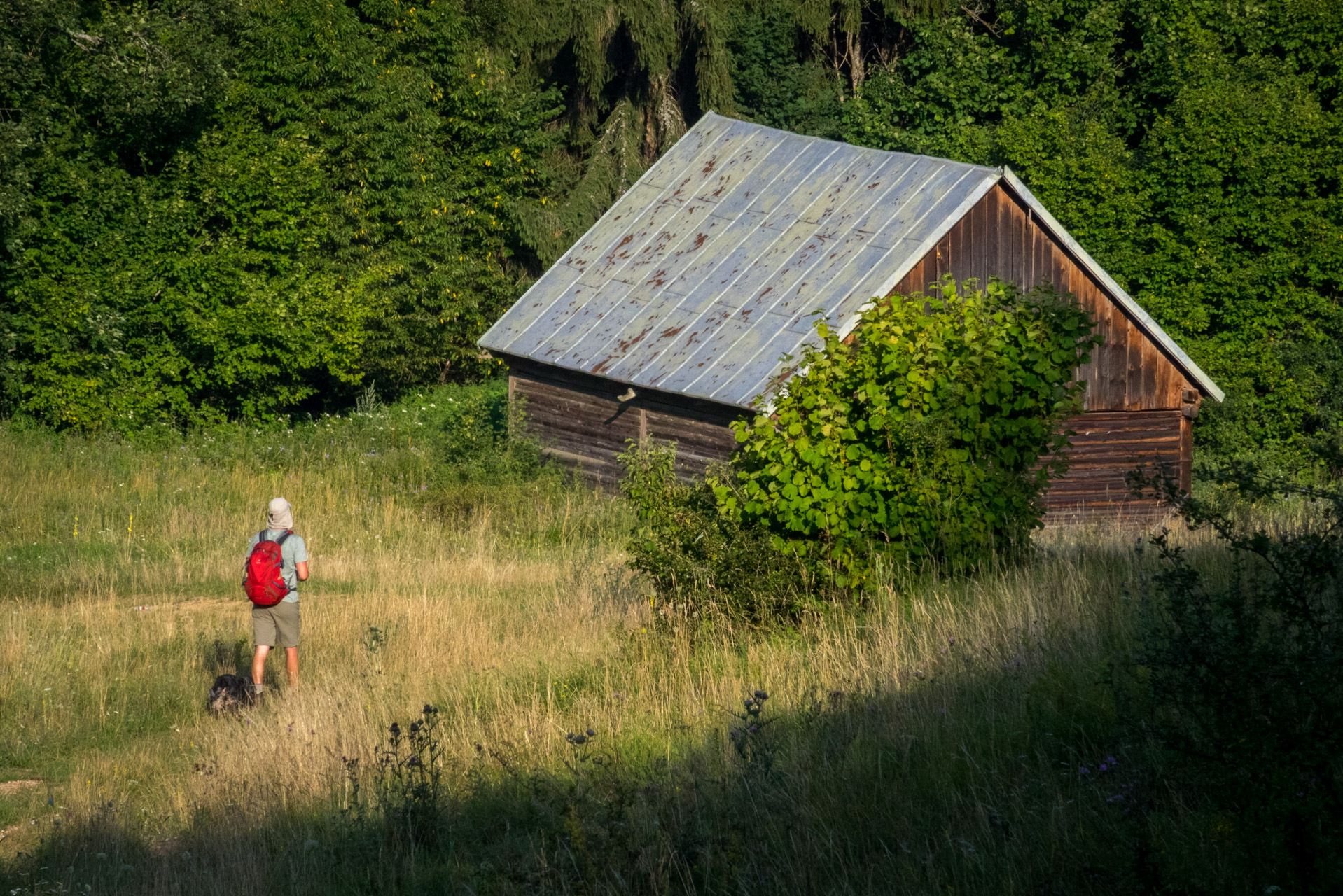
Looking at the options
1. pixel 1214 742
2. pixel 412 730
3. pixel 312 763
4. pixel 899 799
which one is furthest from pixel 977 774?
pixel 312 763

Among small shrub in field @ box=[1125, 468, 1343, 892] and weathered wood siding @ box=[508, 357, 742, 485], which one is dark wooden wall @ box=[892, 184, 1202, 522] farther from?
small shrub in field @ box=[1125, 468, 1343, 892]

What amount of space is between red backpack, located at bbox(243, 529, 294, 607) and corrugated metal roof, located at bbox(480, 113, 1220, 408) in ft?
24.9

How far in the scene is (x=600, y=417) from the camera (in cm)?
1894

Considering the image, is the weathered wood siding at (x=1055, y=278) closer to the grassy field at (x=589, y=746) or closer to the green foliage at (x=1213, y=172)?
the grassy field at (x=589, y=746)

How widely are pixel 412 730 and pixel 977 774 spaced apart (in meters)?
2.64

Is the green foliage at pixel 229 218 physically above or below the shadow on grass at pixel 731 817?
above

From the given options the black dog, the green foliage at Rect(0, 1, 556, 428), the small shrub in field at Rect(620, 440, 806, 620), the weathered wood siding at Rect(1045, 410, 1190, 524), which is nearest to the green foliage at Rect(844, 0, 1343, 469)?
the weathered wood siding at Rect(1045, 410, 1190, 524)

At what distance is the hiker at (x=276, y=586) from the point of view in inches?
354

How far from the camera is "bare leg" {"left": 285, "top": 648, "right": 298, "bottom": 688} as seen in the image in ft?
30.2

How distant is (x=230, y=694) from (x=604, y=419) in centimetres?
1047

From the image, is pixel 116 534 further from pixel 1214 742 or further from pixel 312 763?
pixel 1214 742

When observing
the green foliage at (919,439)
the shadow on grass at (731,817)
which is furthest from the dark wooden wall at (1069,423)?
the shadow on grass at (731,817)

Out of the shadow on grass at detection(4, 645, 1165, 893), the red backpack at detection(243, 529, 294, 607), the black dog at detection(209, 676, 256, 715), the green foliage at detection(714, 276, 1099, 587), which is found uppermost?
the green foliage at detection(714, 276, 1099, 587)

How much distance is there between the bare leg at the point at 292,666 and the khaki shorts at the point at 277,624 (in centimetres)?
5
